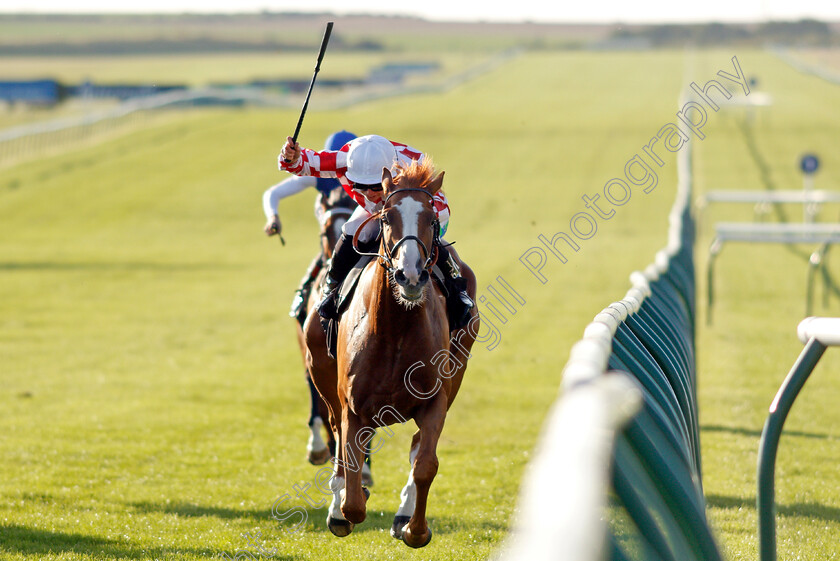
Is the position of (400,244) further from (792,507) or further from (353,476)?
(792,507)

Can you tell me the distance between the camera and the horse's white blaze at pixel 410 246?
4301 millimetres

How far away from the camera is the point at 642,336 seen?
13.3 feet

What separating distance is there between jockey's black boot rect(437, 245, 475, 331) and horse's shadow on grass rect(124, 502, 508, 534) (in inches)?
47.4

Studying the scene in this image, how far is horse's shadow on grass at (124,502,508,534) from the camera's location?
5.72 m

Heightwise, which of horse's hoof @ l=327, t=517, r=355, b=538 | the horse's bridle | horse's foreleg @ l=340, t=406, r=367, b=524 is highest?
the horse's bridle

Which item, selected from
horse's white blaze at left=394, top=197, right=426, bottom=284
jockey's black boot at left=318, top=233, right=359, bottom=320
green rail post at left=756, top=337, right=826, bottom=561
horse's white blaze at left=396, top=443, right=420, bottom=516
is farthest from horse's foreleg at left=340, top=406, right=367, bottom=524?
green rail post at left=756, top=337, right=826, bottom=561

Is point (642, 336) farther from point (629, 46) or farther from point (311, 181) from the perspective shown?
point (629, 46)

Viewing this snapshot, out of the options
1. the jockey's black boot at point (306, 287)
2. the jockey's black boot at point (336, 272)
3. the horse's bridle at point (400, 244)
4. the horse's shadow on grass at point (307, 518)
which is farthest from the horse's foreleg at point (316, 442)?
the horse's bridle at point (400, 244)

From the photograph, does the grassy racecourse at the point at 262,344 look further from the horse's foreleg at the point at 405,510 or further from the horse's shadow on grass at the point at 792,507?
the horse's foreleg at the point at 405,510

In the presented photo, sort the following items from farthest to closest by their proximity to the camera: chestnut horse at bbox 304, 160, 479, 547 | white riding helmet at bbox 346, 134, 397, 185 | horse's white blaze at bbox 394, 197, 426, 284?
white riding helmet at bbox 346, 134, 397, 185
chestnut horse at bbox 304, 160, 479, 547
horse's white blaze at bbox 394, 197, 426, 284

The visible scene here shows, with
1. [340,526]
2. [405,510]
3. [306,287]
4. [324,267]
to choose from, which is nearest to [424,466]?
[405,510]

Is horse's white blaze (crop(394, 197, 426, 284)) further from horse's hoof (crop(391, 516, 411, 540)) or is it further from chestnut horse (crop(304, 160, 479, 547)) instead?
horse's hoof (crop(391, 516, 411, 540))

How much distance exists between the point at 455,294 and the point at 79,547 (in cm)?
247

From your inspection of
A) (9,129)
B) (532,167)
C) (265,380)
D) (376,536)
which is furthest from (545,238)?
(9,129)
